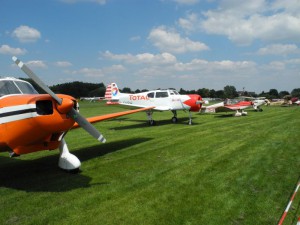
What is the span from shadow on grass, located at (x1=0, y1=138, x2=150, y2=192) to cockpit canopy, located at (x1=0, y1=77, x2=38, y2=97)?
87.3 inches

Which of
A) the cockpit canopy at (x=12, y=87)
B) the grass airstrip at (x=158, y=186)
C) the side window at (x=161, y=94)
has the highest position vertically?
the cockpit canopy at (x=12, y=87)

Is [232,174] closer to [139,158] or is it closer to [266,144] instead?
[139,158]

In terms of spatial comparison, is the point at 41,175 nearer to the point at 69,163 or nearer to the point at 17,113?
the point at 69,163

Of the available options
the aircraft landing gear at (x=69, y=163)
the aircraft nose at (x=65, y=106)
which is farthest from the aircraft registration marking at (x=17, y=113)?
the aircraft landing gear at (x=69, y=163)

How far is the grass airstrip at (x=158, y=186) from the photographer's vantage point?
15.6 ft

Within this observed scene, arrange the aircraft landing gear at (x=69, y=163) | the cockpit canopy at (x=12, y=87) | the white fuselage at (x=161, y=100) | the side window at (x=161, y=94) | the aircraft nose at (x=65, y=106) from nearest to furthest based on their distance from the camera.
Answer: the aircraft nose at (x=65, y=106), the cockpit canopy at (x=12, y=87), the aircraft landing gear at (x=69, y=163), the white fuselage at (x=161, y=100), the side window at (x=161, y=94)

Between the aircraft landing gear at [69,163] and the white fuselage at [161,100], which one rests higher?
the white fuselage at [161,100]

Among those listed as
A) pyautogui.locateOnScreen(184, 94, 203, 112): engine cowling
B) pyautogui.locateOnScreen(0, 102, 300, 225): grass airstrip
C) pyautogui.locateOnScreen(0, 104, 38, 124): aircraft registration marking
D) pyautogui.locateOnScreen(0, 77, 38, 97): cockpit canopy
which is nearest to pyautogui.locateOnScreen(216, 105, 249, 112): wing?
pyautogui.locateOnScreen(184, 94, 203, 112): engine cowling

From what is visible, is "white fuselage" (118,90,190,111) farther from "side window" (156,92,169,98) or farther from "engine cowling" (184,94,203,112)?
"engine cowling" (184,94,203,112)

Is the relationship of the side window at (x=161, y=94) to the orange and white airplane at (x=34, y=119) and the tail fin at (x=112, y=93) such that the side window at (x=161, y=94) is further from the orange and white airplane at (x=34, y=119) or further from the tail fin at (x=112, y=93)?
the orange and white airplane at (x=34, y=119)

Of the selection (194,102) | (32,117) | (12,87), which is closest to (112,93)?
(194,102)

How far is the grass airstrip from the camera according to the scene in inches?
188

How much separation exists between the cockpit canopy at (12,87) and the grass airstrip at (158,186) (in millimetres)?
2220

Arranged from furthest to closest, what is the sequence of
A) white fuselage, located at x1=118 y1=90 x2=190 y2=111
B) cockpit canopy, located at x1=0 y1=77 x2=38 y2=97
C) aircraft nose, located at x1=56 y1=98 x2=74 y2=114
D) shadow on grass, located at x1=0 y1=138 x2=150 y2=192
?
white fuselage, located at x1=118 y1=90 x2=190 y2=111 < cockpit canopy, located at x1=0 y1=77 x2=38 y2=97 < shadow on grass, located at x1=0 y1=138 x2=150 y2=192 < aircraft nose, located at x1=56 y1=98 x2=74 y2=114
